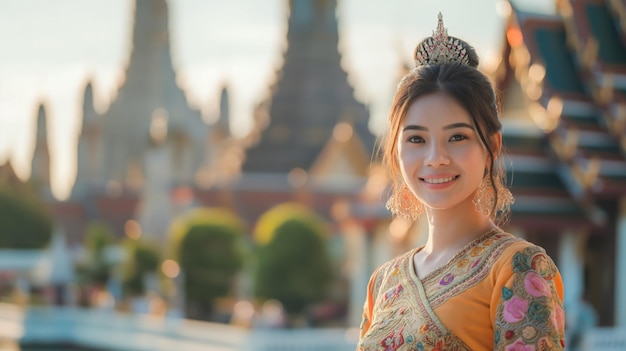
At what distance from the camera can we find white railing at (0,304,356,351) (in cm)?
1675

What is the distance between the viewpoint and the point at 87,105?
173 ft

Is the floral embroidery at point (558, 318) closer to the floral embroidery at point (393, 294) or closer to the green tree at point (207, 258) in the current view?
the floral embroidery at point (393, 294)

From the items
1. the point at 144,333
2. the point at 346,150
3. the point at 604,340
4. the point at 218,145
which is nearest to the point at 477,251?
the point at 604,340

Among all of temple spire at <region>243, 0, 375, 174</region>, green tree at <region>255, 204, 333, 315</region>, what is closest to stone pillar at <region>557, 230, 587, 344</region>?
green tree at <region>255, 204, 333, 315</region>

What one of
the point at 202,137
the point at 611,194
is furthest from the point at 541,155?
the point at 202,137

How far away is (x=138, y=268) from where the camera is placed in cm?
2695

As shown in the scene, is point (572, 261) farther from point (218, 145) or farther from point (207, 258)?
point (218, 145)

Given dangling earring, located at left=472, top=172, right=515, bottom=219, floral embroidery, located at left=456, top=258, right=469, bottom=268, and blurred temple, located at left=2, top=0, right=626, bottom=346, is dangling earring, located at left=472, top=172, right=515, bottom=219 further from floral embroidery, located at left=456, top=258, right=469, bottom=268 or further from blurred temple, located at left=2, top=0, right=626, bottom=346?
blurred temple, located at left=2, top=0, right=626, bottom=346

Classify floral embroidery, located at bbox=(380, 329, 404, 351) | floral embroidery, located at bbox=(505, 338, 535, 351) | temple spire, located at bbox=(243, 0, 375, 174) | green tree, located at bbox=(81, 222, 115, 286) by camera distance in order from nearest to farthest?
1. floral embroidery, located at bbox=(505, 338, 535, 351)
2. floral embroidery, located at bbox=(380, 329, 404, 351)
3. green tree, located at bbox=(81, 222, 115, 286)
4. temple spire, located at bbox=(243, 0, 375, 174)

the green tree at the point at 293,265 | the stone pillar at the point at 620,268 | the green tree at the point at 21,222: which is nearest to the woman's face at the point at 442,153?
the stone pillar at the point at 620,268

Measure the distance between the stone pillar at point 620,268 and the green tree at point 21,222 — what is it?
2250 cm

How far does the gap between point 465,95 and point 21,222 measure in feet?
114

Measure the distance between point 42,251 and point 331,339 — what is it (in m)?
21.3

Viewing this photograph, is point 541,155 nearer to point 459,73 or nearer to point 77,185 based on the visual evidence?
point 459,73
